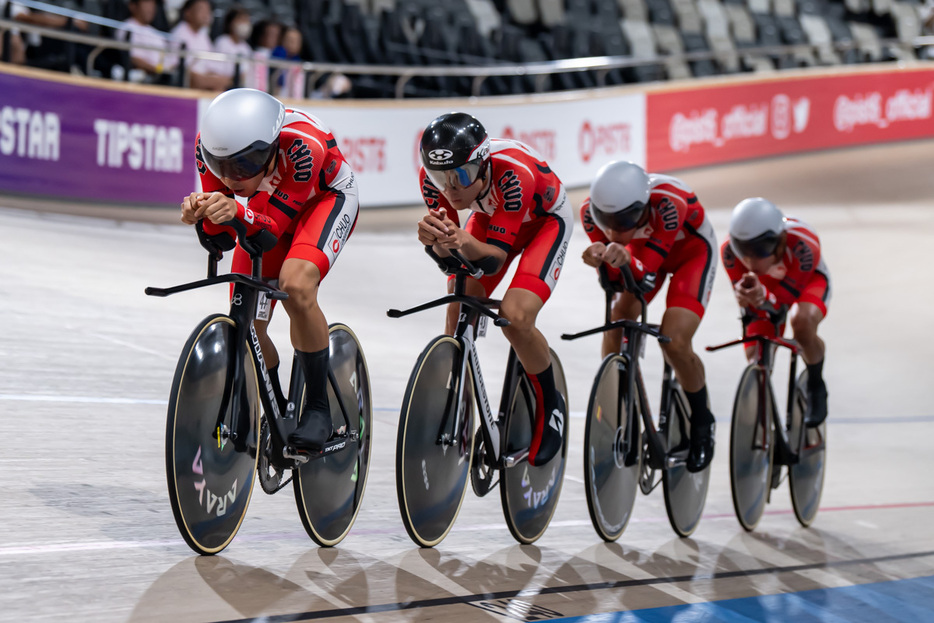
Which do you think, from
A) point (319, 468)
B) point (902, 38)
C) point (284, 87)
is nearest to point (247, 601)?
point (319, 468)

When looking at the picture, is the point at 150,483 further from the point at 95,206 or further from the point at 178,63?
the point at 178,63

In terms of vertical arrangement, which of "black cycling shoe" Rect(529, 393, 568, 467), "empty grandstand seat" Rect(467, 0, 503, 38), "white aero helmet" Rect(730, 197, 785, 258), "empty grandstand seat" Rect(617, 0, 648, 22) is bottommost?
"black cycling shoe" Rect(529, 393, 568, 467)

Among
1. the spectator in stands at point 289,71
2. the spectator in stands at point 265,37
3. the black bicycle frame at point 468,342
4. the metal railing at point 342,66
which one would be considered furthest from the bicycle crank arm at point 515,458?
the spectator in stands at point 265,37

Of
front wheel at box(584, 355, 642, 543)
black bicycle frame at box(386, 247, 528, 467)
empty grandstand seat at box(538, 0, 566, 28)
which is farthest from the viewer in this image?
empty grandstand seat at box(538, 0, 566, 28)

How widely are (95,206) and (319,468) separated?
6.17 meters

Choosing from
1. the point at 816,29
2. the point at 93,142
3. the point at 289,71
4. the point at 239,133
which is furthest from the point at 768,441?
the point at 816,29

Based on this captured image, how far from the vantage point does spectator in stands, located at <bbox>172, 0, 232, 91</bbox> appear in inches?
368

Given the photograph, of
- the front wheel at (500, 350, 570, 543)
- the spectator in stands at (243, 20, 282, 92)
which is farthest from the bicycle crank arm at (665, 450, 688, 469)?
the spectator in stands at (243, 20, 282, 92)

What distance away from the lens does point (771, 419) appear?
516cm

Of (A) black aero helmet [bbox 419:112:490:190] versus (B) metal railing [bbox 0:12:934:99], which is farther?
(B) metal railing [bbox 0:12:934:99]

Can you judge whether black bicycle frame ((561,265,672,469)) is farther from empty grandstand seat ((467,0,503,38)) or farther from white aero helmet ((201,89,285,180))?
empty grandstand seat ((467,0,503,38))

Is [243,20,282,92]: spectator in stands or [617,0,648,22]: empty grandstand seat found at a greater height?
[617,0,648,22]: empty grandstand seat

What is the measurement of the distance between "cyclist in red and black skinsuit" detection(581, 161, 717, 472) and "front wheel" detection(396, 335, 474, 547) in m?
0.85

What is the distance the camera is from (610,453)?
13.8 feet
